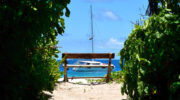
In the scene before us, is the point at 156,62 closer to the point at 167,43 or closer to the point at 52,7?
the point at 167,43

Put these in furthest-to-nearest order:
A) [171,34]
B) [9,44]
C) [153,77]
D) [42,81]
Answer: [42,81] < [153,77] < [171,34] < [9,44]

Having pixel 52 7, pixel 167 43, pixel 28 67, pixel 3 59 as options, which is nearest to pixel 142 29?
pixel 167 43

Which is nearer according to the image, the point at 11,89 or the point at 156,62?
the point at 11,89

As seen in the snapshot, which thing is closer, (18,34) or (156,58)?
(18,34)

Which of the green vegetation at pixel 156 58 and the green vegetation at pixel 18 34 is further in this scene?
the green vegetation at pixel 156 58

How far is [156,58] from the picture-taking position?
3.75 metres

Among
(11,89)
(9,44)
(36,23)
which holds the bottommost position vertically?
(11,89)

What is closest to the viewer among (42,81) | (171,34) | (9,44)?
(9,44)

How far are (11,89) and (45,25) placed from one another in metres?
1.11

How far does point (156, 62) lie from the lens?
12.5ft

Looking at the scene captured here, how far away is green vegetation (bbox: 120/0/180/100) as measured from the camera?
3.62 m

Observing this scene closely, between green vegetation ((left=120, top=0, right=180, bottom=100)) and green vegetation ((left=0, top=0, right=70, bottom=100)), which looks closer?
green vegetation ((left=0, top=0, right=70, bottom=100))

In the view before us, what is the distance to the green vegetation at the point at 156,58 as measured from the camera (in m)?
3.62

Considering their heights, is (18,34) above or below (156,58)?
above
